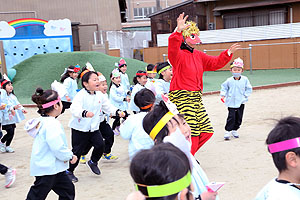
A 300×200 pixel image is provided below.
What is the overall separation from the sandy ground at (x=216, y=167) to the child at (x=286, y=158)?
183cm

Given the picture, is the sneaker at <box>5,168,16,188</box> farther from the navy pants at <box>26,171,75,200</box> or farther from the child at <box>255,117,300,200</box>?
the child at <box>255,117,300,200</box>

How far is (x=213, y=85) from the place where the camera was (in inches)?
558

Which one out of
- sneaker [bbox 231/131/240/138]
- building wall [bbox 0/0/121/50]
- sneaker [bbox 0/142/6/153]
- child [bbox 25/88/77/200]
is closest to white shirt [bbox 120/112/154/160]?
child [bbox 25/88/77/200]

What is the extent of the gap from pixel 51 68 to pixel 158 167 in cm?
1517

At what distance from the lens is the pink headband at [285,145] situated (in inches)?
71.4

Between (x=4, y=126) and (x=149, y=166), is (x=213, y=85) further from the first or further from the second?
(x=149, y=166)

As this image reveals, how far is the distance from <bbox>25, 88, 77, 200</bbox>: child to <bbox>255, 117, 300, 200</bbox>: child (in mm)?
2126

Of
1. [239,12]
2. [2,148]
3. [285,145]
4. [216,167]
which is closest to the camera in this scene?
[285,145]

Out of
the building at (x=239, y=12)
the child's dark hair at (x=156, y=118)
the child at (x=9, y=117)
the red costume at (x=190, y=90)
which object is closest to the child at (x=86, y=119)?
the red costume at (x=190, y=90)

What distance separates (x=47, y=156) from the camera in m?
3.39

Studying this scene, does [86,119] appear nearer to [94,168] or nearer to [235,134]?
[94,168]

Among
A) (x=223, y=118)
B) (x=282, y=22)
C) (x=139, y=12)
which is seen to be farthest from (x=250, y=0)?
(x=139, y=12)

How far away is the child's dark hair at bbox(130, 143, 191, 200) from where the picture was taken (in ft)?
4.48

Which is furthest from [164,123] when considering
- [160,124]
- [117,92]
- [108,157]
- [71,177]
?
[117,92]
